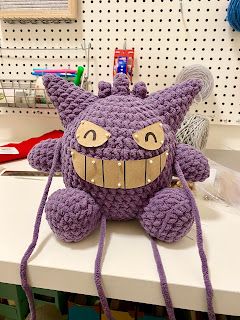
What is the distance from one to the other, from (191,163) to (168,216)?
96mm

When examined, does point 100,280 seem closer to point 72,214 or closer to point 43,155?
point 72,214

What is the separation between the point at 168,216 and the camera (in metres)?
0.36

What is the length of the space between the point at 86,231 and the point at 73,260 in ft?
0.13

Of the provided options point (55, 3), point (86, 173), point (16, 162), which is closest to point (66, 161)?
point (86, 173)

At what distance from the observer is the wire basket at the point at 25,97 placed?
71cm

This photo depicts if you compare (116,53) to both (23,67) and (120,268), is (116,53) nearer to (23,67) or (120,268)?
(23,67)

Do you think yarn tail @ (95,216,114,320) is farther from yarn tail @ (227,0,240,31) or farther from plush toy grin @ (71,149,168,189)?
yarn tail @ (227,0,240,31)

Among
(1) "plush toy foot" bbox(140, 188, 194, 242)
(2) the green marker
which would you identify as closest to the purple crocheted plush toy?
(1) "plush toy foot" bbox(140, 188, 194, 242)

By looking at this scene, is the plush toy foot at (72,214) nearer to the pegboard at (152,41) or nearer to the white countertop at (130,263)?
the white countertop at (130,263)

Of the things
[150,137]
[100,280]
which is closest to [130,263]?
[100,280]

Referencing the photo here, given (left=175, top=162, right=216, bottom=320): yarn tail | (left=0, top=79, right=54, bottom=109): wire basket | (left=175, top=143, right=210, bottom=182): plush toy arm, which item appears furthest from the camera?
(left=0, top=79, right=54, bottom=109): wire basket

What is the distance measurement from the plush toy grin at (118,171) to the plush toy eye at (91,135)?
0.06 feet

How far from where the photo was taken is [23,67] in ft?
2.53

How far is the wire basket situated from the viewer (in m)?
0.71
